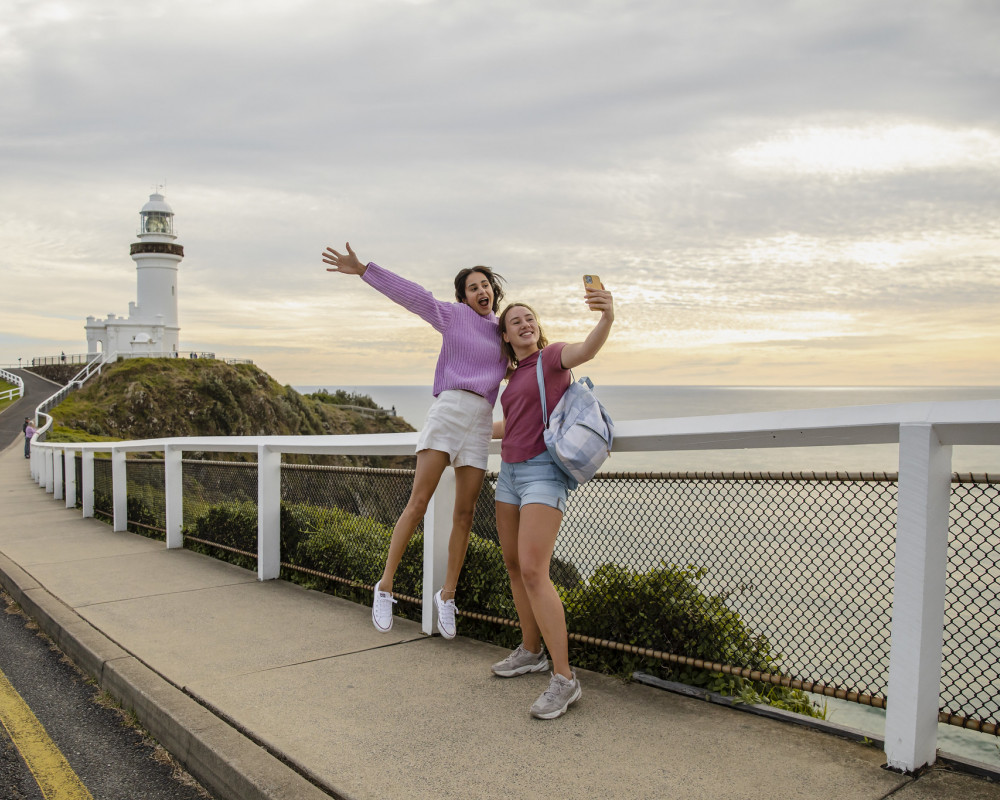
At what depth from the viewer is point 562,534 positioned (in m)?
4.83

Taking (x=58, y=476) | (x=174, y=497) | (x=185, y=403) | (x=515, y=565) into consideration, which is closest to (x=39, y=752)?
(x=515, y=565)

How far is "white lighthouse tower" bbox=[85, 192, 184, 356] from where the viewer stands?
7006 cm

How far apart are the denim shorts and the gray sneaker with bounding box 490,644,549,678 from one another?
92 cm

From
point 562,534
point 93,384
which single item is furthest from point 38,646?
point 93,384

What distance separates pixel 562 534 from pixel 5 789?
298 cm

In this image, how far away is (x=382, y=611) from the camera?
4836mm

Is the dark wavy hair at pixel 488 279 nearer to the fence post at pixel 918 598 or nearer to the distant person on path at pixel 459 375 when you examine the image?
the distant person on path at pixel 459 375

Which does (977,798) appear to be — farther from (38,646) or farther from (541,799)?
(38,646)

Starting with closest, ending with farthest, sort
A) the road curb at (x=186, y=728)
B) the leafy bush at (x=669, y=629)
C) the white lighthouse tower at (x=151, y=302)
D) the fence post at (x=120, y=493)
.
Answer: the road curb at (x=186, y=728), the leafy bush at (x=669, y=629), the fence post at (x=120, y=493), the white lighthouse tower at (x=151, y=302)

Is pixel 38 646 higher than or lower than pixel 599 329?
lower

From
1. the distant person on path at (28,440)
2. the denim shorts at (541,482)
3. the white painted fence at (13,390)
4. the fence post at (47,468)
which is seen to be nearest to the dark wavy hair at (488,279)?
the denim shorts at (541,482)

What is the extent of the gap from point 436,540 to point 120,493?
784 centimetres

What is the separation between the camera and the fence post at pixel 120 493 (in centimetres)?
1122

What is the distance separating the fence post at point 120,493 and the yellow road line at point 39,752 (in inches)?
268
